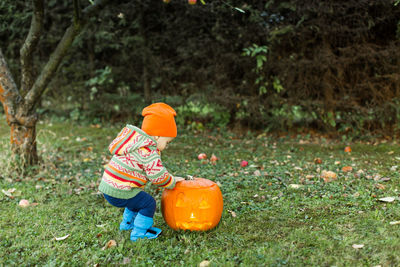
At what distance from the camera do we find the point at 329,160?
5.71 metres

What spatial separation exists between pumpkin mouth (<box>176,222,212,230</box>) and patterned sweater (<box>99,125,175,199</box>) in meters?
0.45

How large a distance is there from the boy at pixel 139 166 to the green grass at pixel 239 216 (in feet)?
1.02

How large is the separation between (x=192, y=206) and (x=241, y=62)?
5.34 meters

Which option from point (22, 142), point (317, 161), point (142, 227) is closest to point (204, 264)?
point (142, 227)

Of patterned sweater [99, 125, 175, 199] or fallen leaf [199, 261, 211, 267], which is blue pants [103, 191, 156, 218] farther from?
fallen leaf [199, 261, 211, 267]

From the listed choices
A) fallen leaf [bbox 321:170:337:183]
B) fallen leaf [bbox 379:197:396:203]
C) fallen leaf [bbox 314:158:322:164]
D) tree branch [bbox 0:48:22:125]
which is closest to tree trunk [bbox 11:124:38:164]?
tree branch [bbox 0:48:22:125]

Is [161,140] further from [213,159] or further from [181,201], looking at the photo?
[213,159]

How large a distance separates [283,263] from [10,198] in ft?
10.9

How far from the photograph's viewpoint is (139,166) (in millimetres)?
3010

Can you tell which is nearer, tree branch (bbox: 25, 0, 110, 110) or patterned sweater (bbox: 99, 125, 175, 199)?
patterned sweater (bbox: 99, 125, 175, 199)

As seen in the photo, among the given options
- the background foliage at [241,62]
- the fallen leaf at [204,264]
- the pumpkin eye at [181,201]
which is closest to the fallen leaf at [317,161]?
the background foliage at [241,62]

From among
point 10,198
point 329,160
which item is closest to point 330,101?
point 329,160

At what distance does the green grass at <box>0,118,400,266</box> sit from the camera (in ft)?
9.05

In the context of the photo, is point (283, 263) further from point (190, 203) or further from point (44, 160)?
point (44, 160)
